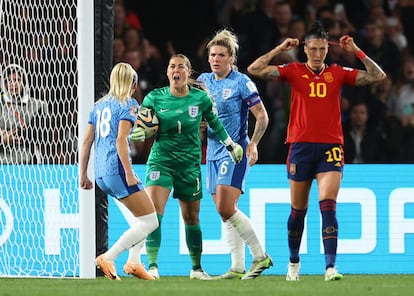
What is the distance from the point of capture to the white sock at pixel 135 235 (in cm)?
980

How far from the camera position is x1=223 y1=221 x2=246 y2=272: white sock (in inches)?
427

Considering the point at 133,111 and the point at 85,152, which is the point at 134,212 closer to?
the point at 85,152

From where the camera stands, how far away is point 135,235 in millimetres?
9812

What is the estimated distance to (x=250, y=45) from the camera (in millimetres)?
15141

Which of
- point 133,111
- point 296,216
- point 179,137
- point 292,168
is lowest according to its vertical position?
point 296,216

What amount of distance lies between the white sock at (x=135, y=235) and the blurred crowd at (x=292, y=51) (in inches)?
173

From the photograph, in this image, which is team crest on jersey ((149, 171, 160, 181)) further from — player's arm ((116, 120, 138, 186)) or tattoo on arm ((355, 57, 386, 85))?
tattoo on arm ((355, 57, 386, 85))

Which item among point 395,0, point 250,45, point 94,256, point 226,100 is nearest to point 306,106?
point 226,100

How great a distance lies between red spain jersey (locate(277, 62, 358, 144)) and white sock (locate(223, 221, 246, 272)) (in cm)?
117

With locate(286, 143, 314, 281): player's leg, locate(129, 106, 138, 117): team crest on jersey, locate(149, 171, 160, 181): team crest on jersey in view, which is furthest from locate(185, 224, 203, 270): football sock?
locate(129, 106, 138, 117): team crest on jersey

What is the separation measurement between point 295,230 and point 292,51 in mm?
5192

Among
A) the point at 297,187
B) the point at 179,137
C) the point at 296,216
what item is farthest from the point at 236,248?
the point at 179,137

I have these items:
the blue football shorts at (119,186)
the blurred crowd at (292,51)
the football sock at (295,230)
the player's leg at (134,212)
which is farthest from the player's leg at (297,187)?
the blurred crowd at (292,51)

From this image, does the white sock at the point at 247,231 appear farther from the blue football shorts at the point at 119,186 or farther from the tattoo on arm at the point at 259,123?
the blue football shorts at the point at 119,186
